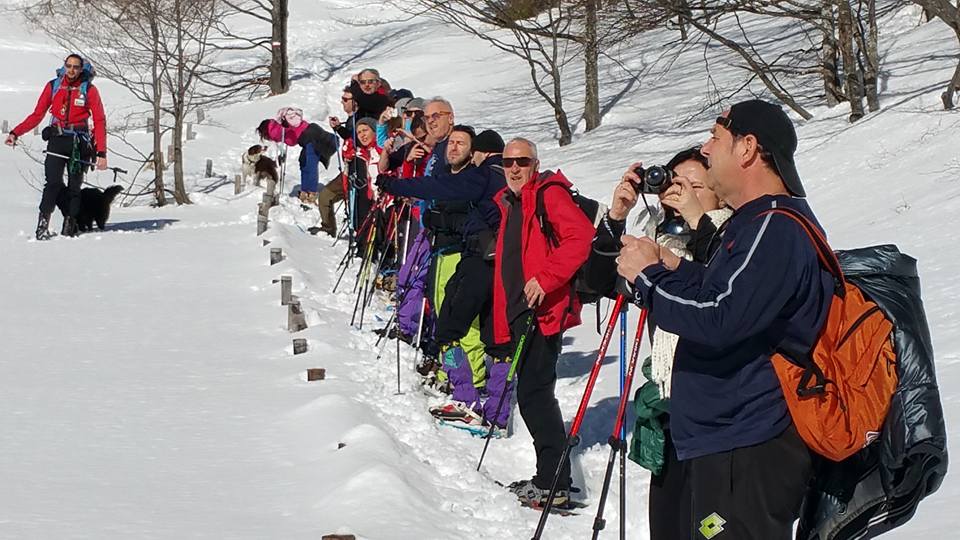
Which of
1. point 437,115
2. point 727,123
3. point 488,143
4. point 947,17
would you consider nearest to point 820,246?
point 727,123

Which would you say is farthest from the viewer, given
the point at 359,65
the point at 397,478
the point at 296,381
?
the point at 359,65

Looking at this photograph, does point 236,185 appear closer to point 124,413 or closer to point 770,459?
point 124,413

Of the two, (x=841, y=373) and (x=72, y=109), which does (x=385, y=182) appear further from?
(x=72, y=109)

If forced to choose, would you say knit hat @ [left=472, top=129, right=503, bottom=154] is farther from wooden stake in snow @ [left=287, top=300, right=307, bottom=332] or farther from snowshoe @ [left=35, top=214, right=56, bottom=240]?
snowshoe @ [left=35, top=214, right=56, bottom=240]

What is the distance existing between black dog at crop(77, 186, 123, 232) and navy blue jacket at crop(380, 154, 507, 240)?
27.2ft

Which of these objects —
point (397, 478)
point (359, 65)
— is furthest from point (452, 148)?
point (359, 65)

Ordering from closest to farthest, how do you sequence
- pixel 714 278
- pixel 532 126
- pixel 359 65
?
pixel 714 278, pixel 532 126, pixel 359 65

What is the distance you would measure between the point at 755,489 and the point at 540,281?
2906mm

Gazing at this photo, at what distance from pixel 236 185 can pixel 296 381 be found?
1141cm

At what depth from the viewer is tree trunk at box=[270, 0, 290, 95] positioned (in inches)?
1124

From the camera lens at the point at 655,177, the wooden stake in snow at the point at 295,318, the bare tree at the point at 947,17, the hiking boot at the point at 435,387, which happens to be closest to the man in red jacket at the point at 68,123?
the wooden stake in snow at the point at 295,318

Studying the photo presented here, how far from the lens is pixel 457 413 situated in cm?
771

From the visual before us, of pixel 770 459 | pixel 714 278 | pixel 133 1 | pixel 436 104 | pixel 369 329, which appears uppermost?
pixel 133 1

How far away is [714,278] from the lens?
318 centimetres
